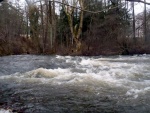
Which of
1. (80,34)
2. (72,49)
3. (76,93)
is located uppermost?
(80,34)

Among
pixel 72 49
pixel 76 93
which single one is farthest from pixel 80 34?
pixel 76 93

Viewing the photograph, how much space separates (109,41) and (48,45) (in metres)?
7.81

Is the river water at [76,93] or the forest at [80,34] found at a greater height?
the forest at [80,34]

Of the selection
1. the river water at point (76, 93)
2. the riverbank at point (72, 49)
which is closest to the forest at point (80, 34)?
the riverbank at point (72, 49)

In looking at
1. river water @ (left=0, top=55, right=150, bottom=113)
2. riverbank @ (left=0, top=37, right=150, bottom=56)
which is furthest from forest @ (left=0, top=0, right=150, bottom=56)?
river water @ (left=0, top=55, right=150, bottom=113)

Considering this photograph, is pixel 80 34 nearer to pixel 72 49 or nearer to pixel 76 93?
pixel 72 49

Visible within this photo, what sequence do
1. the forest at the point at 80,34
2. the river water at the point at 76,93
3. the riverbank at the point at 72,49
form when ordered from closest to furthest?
the river water at the point at 76,93
the riverbank at the point at 72,49
the forest at the point at 80,34

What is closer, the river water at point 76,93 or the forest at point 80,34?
the river water at point 76,93

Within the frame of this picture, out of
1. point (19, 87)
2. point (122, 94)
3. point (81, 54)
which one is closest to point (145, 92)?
point (122, 94)

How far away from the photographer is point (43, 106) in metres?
5.94

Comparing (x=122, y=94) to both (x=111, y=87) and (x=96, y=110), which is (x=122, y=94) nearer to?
(x=111, y=87)

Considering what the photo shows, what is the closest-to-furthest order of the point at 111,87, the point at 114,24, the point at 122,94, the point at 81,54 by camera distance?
the point at 122,94, the point at 111,87, the point at 81,54, the point at 114,24

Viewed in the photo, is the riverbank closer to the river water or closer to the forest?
the forest

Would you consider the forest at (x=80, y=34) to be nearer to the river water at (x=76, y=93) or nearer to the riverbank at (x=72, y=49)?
the riverbank at (x=72, y=49)
